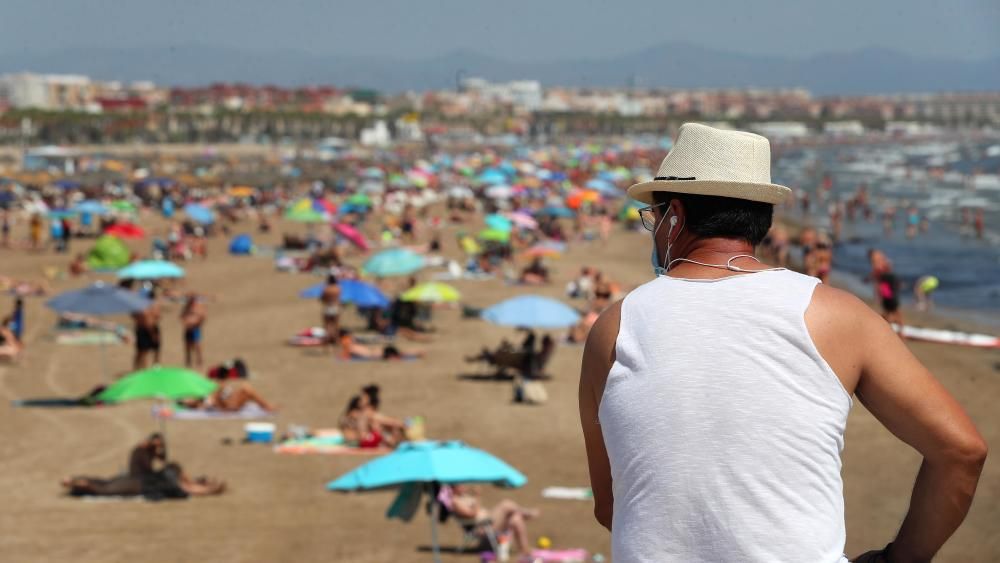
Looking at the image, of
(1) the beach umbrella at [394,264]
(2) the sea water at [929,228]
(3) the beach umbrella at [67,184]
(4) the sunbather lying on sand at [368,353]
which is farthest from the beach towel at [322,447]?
(3) the beach umbrella at [67,184]

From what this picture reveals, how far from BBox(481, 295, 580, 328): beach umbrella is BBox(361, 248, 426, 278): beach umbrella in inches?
195

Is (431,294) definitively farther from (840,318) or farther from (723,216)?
(840,318)

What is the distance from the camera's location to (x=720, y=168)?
1982 millimetres

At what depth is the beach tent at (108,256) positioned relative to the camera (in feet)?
79.2

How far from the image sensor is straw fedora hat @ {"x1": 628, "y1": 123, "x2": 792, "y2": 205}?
6.48 ft

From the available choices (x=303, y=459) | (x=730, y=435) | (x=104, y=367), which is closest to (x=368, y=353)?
(x=104, y=367)

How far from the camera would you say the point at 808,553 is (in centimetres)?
177

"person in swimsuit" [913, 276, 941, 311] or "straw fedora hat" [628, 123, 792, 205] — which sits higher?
"straw fedora hat" [628, 123, 792, 205]

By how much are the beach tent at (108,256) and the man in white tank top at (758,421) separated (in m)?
23.3

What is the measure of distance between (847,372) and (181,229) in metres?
37.0

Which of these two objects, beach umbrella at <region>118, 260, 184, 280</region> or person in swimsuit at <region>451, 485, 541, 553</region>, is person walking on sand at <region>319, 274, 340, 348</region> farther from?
person in swimsuit at <region>451, 485, 541, 553</region>

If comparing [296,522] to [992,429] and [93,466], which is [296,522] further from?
[992,429]

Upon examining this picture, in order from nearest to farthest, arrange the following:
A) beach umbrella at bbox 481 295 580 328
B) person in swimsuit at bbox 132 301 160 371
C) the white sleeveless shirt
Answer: the white sleeveless shirt, beach umbrella at bbox 481 295 580 328, person in swimsuit at bbox 132 301 160 371

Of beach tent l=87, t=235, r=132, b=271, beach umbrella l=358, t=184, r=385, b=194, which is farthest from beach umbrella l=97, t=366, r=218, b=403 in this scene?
beach umbrella l=358, t=184, r=385, b=194
